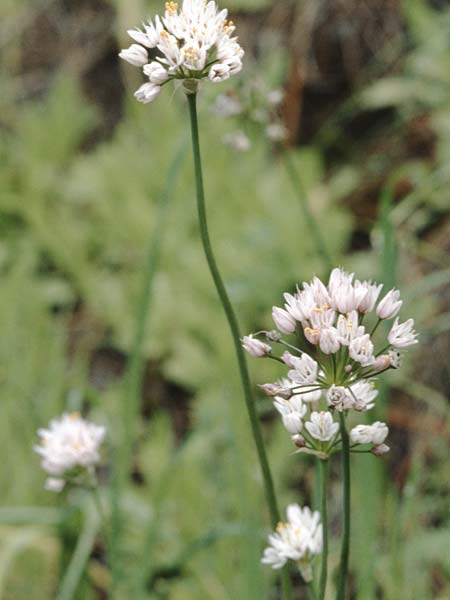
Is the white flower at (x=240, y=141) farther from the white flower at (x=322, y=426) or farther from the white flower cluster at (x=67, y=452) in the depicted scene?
the white flower at (x=322, y=426)

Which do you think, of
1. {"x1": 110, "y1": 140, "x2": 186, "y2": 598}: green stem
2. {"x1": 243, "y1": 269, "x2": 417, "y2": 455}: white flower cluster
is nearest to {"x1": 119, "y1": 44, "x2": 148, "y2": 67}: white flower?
{"x1": 243, "y1": 269, "x2": 417, "y2": 455}: white flower cluster

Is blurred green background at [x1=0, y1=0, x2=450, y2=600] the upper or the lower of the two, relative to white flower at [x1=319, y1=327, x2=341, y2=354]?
upper

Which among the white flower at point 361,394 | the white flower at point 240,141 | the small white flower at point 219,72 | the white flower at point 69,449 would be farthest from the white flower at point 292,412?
the white flower at point 240,141

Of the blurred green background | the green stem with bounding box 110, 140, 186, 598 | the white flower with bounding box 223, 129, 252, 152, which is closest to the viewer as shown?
the green stem with bounding box 110, 140, 186, 598

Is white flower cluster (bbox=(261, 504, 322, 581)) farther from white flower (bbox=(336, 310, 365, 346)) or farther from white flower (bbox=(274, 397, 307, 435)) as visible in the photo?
white flower (bbox=(336, 310, 365, 346))

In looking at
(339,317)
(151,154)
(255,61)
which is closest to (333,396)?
(339,317)

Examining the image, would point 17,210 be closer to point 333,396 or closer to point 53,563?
point 53,563

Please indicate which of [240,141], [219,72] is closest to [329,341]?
[219,72]

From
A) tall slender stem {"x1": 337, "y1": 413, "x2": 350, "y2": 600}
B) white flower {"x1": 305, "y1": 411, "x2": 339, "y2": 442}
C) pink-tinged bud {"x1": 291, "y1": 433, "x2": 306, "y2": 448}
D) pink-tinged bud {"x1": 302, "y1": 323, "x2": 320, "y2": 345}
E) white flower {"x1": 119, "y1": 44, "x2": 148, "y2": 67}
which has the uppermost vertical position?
white flower {"x1": 119, "y1": 44, "x2": 148, "y2": 67}
